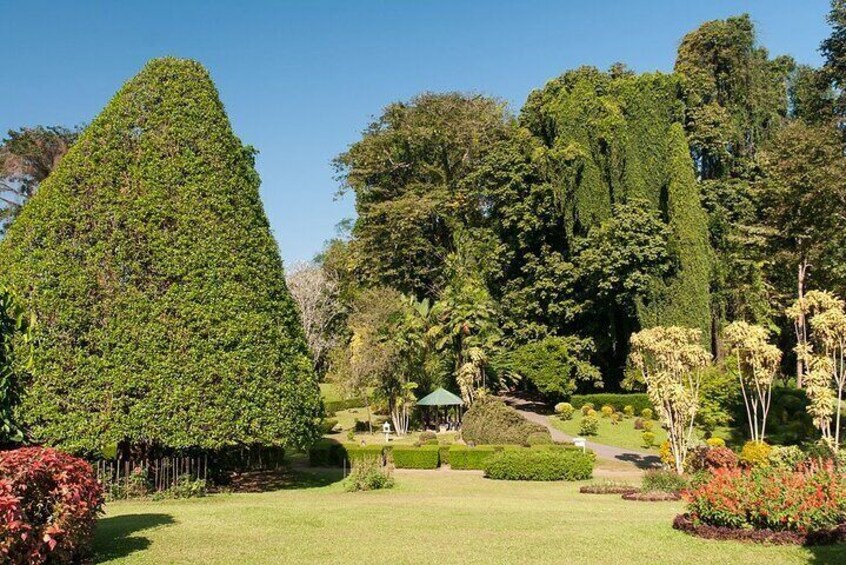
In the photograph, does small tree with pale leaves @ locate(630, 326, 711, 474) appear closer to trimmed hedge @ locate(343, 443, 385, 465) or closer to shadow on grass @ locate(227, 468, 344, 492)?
trimmed hedge @ locate(343, 443, 385, 465)

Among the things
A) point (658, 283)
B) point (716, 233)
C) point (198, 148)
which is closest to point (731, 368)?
point (658, 283)

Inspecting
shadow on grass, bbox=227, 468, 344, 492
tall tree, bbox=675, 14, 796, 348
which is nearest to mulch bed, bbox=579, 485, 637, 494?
shadow on grass, bbox=227, 468, 344, 492

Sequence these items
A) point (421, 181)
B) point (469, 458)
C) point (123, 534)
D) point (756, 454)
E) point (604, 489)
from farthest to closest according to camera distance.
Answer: point (421, 181) → point (469, 458) → point (756, 454) → point (604, 489) → point (123, 534)

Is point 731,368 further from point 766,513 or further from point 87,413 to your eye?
point 87,413

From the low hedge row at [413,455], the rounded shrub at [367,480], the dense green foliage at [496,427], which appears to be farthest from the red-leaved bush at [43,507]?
the dense green foliage at [496,427]

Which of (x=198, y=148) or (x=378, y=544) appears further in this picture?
(x=198, y=148)

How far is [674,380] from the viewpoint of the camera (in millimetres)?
20078

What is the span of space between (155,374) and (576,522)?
1051 centimetres

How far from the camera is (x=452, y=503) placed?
14.7m

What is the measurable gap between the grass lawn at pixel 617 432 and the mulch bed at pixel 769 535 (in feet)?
58.3

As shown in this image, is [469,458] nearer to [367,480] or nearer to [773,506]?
[367,480]

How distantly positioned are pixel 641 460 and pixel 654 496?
10000mm

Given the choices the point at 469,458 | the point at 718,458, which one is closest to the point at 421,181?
the point at 469,458

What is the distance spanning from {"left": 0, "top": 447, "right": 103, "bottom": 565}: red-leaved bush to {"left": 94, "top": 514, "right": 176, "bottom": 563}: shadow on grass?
63 cm
